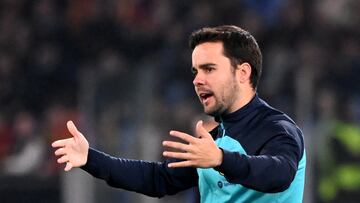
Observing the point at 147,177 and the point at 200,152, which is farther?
the point at 147,177

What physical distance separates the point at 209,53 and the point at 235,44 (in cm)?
13

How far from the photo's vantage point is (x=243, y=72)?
452 centimetres

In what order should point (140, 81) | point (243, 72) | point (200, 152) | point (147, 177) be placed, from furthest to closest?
point (140, 81)
point (147, 177)
point (243, 72)
point (200, 152)

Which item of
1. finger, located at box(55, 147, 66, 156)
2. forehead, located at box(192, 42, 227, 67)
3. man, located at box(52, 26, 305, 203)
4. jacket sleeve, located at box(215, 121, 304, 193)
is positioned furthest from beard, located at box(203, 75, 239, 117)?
finger, located at box(55, 147, 66, 156)

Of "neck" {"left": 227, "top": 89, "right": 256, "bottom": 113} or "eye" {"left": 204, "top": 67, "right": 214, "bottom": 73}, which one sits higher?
"eye" {"left": 204, "top": 67, "right": 214, "bottom": 73}

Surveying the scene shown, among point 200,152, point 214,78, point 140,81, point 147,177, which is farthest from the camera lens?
point 140,81

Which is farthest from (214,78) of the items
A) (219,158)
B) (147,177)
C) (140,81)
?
(140,81)

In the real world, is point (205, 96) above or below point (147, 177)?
above

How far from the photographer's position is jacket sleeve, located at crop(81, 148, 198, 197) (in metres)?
4.78

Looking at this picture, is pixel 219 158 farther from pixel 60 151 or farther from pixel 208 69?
pixel 60 151

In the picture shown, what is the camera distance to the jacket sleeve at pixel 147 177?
4777 millimetres

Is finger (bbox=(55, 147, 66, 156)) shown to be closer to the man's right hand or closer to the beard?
the man's right hand

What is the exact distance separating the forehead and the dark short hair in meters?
0.02

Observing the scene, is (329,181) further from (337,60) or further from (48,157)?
(48,157)
